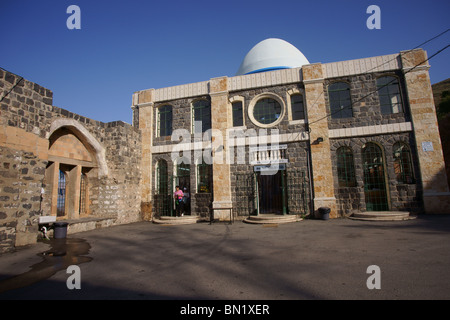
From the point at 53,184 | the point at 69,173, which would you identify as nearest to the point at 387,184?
the point at 53,184

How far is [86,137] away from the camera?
10703 millimetres

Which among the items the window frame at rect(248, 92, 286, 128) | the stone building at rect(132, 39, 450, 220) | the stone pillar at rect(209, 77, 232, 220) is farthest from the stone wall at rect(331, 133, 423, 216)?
the stone pillar at rect(209, 77, 232, 220)

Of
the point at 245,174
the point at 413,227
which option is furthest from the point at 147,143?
the point at 413,227

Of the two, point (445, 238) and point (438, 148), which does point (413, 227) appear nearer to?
point (445, 238)

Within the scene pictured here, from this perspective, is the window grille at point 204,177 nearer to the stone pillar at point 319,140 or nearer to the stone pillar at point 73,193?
the stone pillar at point 319,140

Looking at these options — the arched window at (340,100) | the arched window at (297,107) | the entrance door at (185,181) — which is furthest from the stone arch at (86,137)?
the arched window at (340,100)

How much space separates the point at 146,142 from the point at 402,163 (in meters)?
12.9

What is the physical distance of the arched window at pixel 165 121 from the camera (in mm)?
13797

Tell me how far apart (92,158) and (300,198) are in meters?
10.1

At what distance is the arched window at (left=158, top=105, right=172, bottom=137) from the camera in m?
13.8

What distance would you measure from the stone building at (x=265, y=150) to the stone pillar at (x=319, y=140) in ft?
0.15

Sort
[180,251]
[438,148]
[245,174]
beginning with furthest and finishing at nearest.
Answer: [245,174] → [438,148] → [180,251]

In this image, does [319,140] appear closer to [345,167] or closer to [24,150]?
[345,167]

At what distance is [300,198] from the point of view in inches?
453
